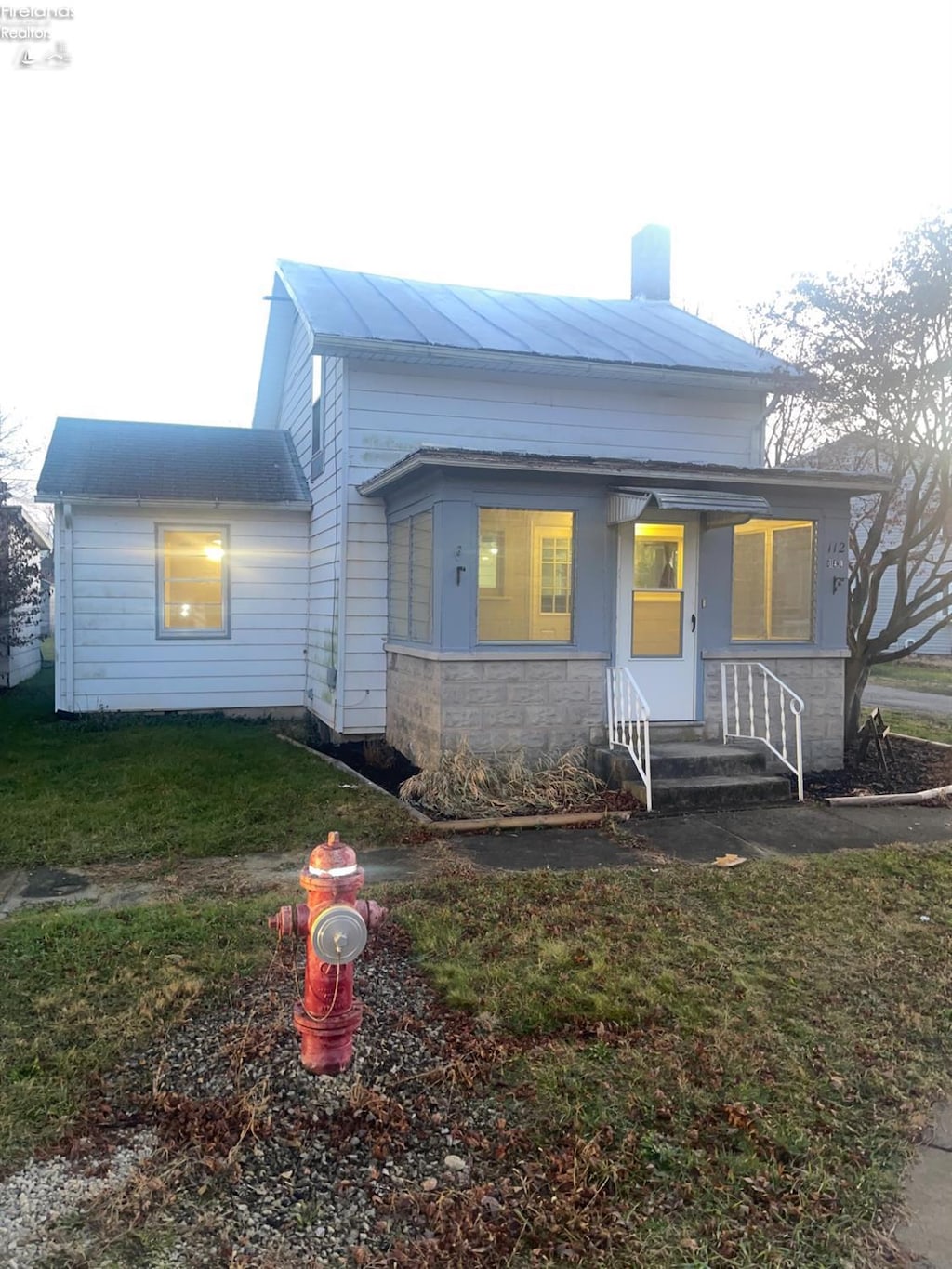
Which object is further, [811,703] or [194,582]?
[194,582]

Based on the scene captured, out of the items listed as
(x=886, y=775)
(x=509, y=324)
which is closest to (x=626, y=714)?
(x=886, y=775)

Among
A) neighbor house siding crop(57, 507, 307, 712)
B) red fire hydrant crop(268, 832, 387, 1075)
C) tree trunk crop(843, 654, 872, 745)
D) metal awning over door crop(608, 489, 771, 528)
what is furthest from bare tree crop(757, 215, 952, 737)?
red fire hydrant crop(268, 832, 387, 1075)

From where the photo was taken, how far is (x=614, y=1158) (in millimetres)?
2525

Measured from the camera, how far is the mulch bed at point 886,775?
25.2ft

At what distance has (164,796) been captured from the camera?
23.5 feet

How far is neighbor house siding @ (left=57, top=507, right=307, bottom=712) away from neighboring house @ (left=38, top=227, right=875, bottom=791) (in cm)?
3

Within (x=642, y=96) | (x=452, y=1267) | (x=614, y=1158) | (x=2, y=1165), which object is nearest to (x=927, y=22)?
(x=642, y=96)

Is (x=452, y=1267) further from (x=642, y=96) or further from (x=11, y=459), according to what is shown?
(x=11, y=459)

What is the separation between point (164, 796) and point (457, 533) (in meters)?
3.35

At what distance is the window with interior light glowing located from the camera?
11.1m

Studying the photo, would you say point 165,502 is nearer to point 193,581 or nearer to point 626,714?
point 193,581

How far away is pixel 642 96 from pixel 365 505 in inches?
191

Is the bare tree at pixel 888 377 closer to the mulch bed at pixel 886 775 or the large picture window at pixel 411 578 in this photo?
the mulch bed at pixel 886 775

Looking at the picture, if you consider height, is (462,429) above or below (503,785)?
above
